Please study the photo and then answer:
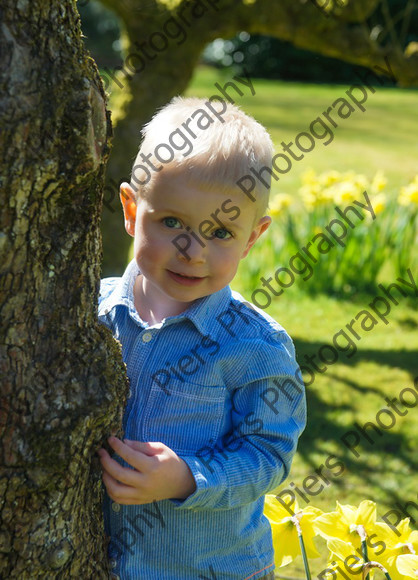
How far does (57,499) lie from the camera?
1297mm

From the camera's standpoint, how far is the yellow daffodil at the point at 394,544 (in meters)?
1.77

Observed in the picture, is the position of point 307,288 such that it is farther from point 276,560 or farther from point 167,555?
point 167,555

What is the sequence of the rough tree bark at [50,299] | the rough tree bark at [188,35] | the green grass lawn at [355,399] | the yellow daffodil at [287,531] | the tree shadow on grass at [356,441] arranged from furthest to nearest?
1. the rough tree bark at [188,35]
2. the tree shadow on grass at [356,441]
3. the green grass lawn at [355,399]
4. the yellow daffodil at [287,531]
5. the rough tree bark at [50,299]

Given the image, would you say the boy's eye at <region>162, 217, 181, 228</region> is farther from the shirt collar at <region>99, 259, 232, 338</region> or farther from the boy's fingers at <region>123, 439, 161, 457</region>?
the boy's fingers at <region>123, 439, 161, 457</region>

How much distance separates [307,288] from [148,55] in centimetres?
223

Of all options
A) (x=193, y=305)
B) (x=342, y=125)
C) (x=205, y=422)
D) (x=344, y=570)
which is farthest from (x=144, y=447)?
(x=342, y=125)

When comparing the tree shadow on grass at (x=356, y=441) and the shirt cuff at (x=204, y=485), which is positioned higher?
the shirt cuff at (x=204, y=485)

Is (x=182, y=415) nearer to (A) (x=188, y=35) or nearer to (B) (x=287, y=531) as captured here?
(B) (x=287, y=531)

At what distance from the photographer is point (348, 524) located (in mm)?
1805

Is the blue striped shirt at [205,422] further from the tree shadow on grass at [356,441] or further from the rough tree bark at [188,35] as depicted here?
the rough tree bark at [188,35]

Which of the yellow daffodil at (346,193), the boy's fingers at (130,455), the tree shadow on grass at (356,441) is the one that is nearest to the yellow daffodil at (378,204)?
the yellow daffodil at (346,193)

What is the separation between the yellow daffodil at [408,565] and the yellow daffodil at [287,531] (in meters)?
0.26

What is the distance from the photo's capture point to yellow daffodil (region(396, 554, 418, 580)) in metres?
1.66

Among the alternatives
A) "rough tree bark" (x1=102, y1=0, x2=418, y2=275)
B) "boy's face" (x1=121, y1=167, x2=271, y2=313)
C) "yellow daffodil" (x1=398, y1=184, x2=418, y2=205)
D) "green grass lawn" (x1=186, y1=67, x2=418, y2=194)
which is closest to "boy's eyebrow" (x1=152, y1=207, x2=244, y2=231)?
"boy's face" (x1=121, y1=167, x2=271, y2=313)
